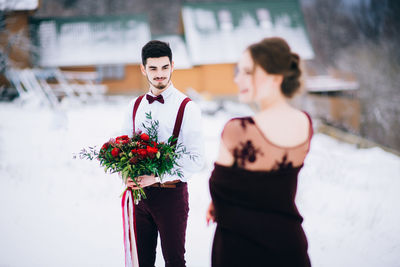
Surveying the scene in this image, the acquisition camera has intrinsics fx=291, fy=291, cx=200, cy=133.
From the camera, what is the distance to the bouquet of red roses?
1.84 metres

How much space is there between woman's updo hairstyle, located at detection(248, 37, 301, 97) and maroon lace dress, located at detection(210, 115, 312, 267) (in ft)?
0.83

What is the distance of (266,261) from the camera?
4.77 ft

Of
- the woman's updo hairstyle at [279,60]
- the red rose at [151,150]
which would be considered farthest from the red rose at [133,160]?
the woman's updo hairstyle at [279,60]

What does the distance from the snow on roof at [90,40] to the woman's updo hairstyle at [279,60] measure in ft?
49.4

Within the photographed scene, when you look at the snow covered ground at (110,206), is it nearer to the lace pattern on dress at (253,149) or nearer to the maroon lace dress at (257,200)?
the maroon lace dress at (257,200)

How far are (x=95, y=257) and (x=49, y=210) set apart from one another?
1.53 m

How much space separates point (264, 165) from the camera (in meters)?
1.41

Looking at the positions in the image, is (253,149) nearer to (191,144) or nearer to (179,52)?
(191,144)

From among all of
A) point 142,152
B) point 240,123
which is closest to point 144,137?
point 142,152

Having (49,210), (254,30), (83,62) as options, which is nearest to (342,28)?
(254,30)

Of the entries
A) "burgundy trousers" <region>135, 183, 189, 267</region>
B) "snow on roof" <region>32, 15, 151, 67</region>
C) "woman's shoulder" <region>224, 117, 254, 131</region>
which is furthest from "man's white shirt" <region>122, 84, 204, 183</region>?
"snow on roof" <region>32, 15, 151, 67</region>

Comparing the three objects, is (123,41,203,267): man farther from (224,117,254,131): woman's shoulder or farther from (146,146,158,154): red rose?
(224,117,254,131): woman's shoulder

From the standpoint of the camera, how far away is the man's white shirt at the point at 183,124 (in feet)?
6.49

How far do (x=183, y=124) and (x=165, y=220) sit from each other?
0.67m
